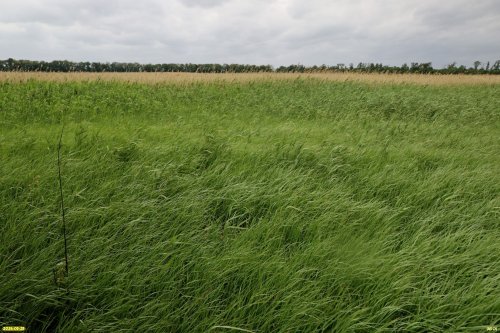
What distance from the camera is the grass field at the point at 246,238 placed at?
5.48ft

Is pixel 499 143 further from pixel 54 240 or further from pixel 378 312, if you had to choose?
pixel 54 240

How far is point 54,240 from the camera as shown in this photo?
2.13 meters

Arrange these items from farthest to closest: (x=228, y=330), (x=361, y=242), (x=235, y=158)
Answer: (x=235, y=158)
(x=361, y=242)
(x=228, y=330)

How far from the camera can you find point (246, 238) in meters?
2.32

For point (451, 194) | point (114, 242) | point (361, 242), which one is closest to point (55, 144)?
point (114, 242)

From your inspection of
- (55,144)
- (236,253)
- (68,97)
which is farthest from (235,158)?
(68,97)

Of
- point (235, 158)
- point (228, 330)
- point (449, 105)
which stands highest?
point (449, 105)

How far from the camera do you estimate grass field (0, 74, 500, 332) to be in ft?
5.48

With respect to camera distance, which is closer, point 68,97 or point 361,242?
point 361,242

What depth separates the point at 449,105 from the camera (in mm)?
10664

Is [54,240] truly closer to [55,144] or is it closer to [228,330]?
[228,330]

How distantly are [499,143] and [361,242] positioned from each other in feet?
18.1

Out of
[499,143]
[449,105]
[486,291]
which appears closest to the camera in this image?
[486,291]

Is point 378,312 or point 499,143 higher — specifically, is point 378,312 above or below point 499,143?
below
